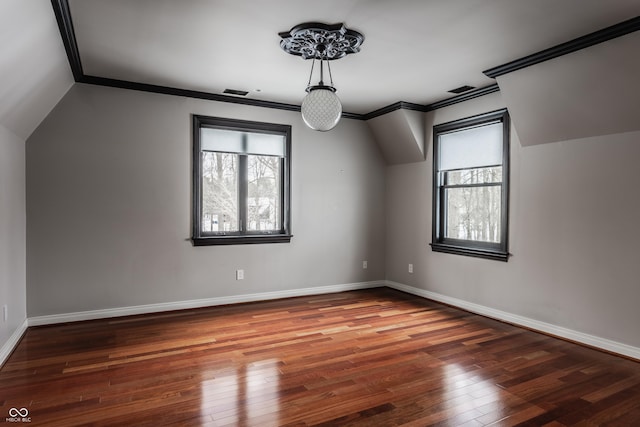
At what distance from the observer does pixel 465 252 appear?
4.84m

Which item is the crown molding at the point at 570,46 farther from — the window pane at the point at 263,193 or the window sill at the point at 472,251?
the window pane at the point at 263,193

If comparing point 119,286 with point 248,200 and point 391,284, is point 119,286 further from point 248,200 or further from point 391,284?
point 391,284

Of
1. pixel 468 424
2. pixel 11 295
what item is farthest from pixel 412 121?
pixel 11 295

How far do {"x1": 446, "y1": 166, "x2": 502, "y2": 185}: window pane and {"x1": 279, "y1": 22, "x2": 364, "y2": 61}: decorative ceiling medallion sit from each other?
7.19 feet

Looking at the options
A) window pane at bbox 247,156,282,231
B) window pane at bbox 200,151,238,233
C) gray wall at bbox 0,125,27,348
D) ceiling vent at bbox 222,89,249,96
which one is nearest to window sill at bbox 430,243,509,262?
window pane at bbox 247,156,282,231

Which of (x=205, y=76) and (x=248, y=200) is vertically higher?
(x=205, y=76)

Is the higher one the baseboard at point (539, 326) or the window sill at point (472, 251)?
the window sill at point (472, 251)

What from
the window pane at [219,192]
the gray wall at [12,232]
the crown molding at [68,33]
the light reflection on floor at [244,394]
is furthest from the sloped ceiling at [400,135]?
the gray wall at [12,232]

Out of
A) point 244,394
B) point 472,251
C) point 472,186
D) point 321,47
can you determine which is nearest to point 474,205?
point 472,186

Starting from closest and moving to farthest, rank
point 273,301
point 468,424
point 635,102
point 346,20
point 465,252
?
point 468,424
point 346,20
point 635,102
point 465,252
point 273,301

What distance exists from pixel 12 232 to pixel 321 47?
3.01 meters

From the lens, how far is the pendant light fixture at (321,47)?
304 centimetres

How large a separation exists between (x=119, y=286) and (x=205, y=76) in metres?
2.39

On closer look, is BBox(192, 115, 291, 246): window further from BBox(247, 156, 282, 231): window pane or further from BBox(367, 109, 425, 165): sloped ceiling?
BBox(367, 109, 425, 165): sloped ceiling
